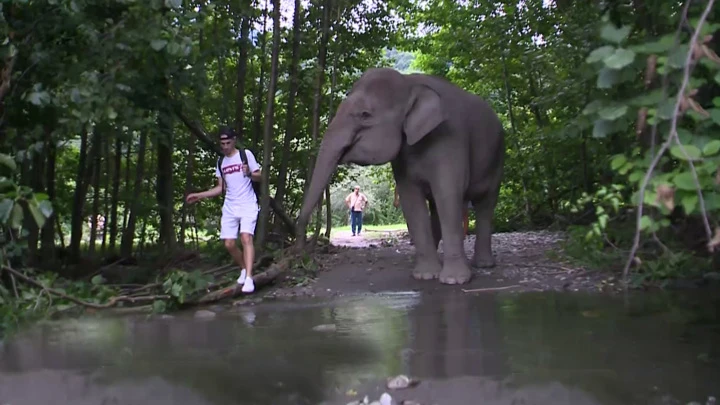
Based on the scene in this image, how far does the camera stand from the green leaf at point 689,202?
2827 mm

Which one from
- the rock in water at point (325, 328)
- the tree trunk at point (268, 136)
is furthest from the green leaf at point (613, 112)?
the tree trunk at point (268, 136)

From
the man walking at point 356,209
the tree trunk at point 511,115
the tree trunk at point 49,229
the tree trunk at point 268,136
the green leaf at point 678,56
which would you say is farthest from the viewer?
the man walking at point 356,209

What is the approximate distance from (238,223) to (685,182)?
5482 mm

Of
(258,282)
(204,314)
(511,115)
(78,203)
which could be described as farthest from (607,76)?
(511,115)

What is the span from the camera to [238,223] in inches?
300

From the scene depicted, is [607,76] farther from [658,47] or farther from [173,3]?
[173,3]

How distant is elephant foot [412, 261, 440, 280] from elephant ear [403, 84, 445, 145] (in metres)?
1.50

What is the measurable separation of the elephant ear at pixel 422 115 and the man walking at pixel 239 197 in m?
1.72

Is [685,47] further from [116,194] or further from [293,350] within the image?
[116,194]

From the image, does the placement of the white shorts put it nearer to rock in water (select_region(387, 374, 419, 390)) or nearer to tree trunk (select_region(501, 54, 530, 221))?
rock in water (select_region(387, 374, 419, 390))

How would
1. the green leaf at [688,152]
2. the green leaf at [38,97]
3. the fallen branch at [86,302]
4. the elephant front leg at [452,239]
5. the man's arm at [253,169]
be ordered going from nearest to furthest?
the green leaf at [688,152] < the green leaf at [38,97] < the fallen branch at [86,302] < the man's arm at [253,169] < the elephant front leg at [452,239]

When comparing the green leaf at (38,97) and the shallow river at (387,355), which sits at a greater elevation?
the green leaf at (38,97)

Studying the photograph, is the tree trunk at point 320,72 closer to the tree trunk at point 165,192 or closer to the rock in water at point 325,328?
the tree trunk at point 165,192

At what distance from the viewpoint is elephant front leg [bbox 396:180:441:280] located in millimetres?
8203
